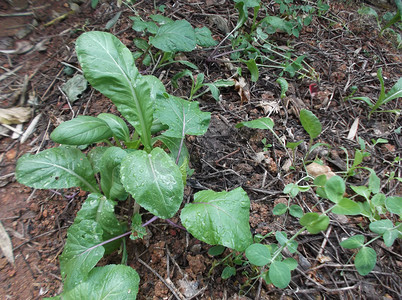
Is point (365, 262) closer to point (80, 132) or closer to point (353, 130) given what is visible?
point (353, 130)

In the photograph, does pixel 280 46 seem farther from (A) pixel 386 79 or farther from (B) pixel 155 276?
(B) pixel 155 276

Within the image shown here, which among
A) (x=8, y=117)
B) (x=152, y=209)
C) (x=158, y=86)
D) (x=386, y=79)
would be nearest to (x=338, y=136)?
(x=386, y=79)

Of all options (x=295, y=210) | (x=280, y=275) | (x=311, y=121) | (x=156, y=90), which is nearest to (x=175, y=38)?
(x=156, y=90)

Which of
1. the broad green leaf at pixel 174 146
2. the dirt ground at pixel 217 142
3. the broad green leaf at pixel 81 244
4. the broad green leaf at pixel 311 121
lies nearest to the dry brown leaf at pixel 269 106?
the dirt ground at pixel 217 142

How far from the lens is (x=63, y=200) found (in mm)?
1553

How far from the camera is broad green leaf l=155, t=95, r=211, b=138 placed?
146cm

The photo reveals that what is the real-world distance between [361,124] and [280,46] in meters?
0.97

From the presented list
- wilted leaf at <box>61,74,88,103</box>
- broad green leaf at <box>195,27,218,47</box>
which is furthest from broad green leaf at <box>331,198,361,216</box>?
wilted leaf at <box>61,74,88,103</box>

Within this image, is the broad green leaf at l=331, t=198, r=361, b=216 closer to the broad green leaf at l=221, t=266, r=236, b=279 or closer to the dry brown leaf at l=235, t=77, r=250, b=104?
the broad green leaf at l=221, t=266, r=236, b=279

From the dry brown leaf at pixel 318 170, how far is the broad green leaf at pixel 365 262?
509mm

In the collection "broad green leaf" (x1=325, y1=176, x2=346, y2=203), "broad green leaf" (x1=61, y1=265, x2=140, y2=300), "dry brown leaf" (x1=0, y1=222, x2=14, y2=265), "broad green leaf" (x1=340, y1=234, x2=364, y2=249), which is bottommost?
"dry brown leaf" (x1=0, y1=222, x2=14, y2=265)

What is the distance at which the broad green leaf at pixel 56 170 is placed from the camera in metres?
1.29

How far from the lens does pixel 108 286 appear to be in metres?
1.13

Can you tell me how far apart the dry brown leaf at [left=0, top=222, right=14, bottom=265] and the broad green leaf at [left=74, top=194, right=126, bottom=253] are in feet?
1.40
